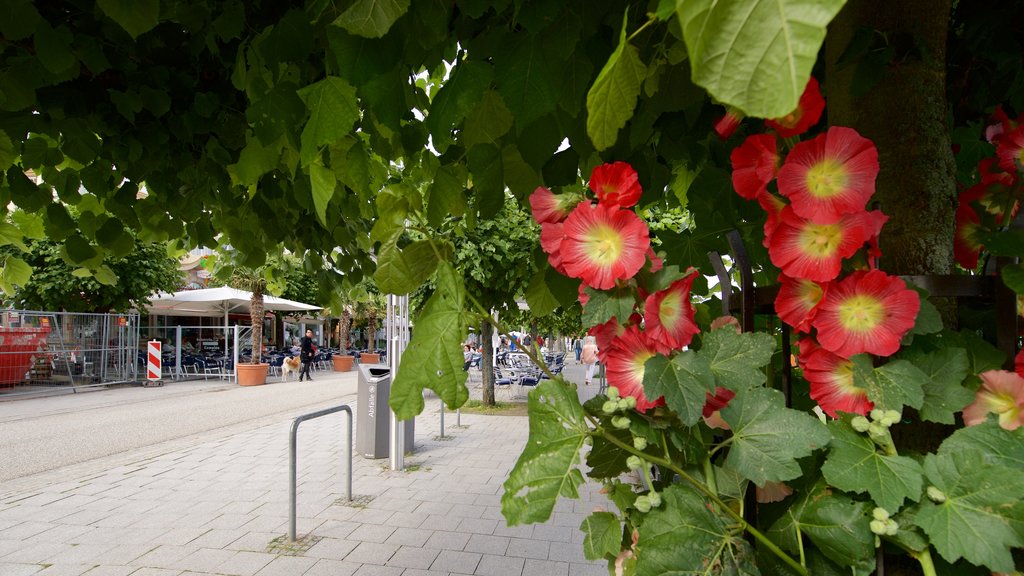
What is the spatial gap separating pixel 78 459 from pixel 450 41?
8.84 meters

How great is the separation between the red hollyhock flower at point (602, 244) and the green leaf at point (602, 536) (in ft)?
1.10

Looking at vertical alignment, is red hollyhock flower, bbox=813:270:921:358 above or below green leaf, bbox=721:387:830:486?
above

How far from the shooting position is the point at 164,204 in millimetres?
3162

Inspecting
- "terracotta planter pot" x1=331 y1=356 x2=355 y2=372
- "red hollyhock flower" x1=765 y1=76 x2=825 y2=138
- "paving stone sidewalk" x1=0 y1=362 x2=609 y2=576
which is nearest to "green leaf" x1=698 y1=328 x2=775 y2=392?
"red hollyhock flower" x1=765 y1=76 x2=825 y2=138

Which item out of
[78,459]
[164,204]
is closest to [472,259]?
[78,459]

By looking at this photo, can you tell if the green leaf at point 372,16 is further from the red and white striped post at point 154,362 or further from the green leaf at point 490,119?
the red and white striped post at point 154,362

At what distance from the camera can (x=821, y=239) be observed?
2.10 ft

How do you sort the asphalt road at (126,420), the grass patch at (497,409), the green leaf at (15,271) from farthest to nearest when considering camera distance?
the grass patch at (497,409), the asphalt road at (126,420), the green leaf at (15,271)

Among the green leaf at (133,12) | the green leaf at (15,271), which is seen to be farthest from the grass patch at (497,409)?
the green leaf at (133,12)

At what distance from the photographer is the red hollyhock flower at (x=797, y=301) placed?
67 centimetres

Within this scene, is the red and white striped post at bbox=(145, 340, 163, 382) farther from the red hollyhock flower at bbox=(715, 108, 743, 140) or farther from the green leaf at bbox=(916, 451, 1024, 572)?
the green leaf at bbox=(916, 451, 1024, 572)

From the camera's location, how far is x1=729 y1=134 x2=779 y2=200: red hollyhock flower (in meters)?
0.67

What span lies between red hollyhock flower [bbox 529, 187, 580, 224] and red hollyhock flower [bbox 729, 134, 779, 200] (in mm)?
201

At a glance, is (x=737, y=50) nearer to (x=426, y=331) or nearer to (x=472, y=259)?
(x=426, y=331)
